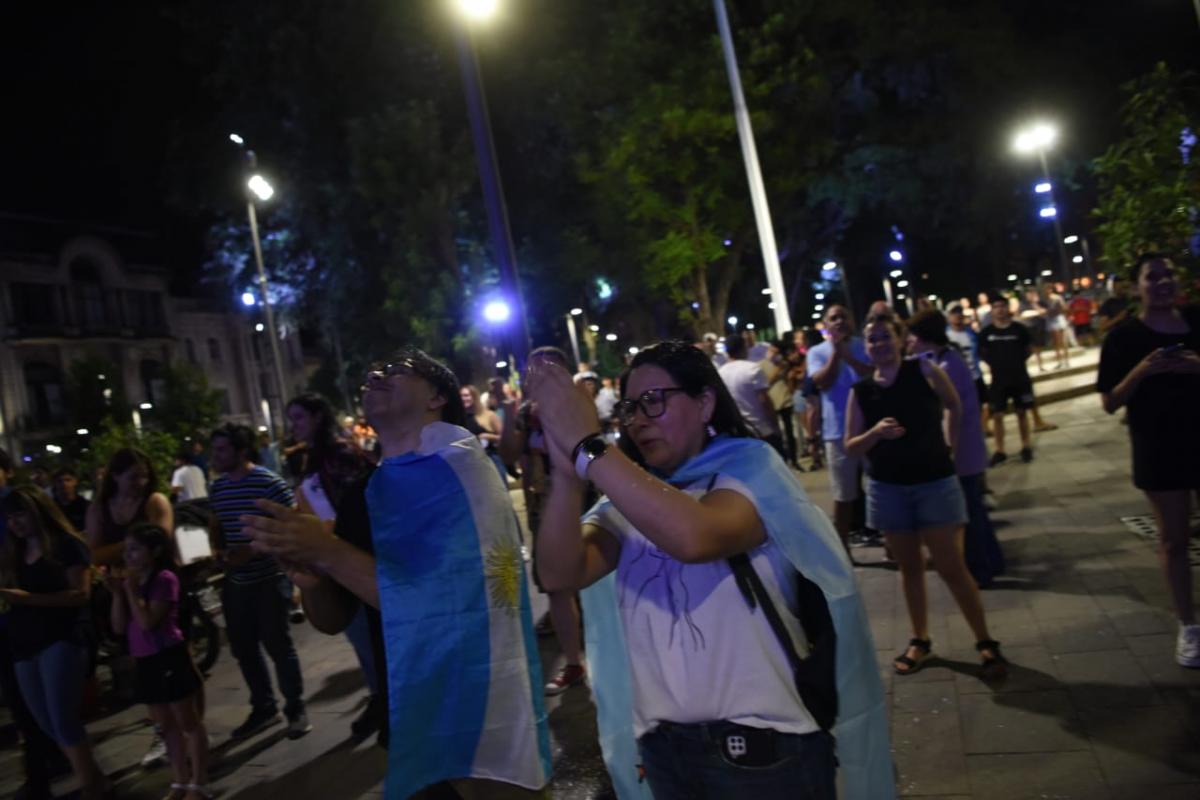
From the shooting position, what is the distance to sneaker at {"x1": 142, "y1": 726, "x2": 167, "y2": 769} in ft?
18.5

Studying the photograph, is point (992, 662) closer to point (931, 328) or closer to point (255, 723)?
point (931, 328)

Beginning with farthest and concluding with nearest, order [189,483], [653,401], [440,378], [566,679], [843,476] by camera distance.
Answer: [189,483] < [843,476] < [566,679] < [440,378] < [653,401]

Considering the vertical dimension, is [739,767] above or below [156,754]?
above

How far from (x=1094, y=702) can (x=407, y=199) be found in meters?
24.2

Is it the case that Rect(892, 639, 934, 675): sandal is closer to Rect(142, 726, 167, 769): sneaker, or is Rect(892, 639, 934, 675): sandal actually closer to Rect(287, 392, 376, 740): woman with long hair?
Rect(287, 392, 376, 740): woman with long hair

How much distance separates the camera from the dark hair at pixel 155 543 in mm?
4839

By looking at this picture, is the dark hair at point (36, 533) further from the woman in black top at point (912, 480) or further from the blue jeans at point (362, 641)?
the woman in black top at point (912, 480)

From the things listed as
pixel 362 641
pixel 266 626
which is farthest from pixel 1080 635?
pixel 266 626

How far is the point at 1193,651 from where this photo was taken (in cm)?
425

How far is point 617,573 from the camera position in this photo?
7.62 ft

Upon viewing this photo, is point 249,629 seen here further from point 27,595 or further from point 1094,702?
point 1094,702

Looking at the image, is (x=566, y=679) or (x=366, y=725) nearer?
(x=366, y=725)

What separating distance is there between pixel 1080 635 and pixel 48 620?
565 cm

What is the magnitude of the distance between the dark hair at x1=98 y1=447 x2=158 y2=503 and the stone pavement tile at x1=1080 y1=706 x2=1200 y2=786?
5.45 meters
